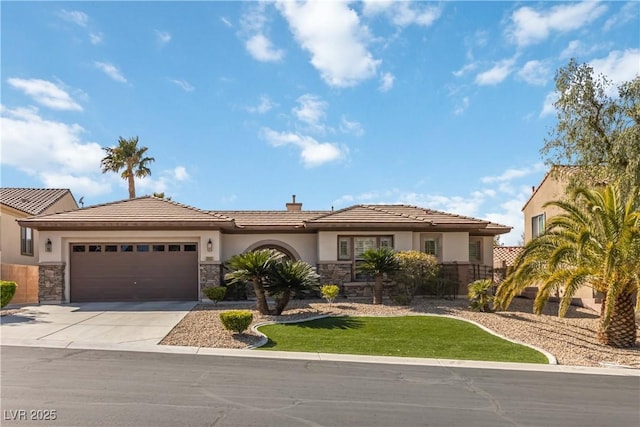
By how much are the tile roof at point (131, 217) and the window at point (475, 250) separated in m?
11.9

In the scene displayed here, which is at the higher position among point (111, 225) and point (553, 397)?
point (111, 225)

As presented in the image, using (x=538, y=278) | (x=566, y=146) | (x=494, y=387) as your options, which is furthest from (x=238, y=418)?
(x=566, y=146)

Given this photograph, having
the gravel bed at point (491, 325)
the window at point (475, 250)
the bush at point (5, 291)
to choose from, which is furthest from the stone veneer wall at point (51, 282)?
the window at point (475, 250)

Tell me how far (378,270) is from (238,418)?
11.7 meters

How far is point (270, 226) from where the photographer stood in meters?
21.0

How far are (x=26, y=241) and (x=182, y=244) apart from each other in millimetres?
10393

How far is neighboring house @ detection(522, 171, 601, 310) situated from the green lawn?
806 centimetres

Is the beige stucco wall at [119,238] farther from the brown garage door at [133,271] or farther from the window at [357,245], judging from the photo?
the window at [357,245]

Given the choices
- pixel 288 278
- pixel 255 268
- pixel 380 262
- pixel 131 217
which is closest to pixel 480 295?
pixel 380 262

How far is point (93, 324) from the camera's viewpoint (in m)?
13.8

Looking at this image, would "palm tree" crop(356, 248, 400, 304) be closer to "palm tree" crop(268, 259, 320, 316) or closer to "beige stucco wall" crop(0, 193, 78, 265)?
"palm tree" crop(268, 259, 320, 316)

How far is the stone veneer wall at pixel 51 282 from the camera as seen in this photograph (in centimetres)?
1869

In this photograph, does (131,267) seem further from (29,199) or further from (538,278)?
(538,278)

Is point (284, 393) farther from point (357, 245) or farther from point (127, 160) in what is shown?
point (127, 160)
